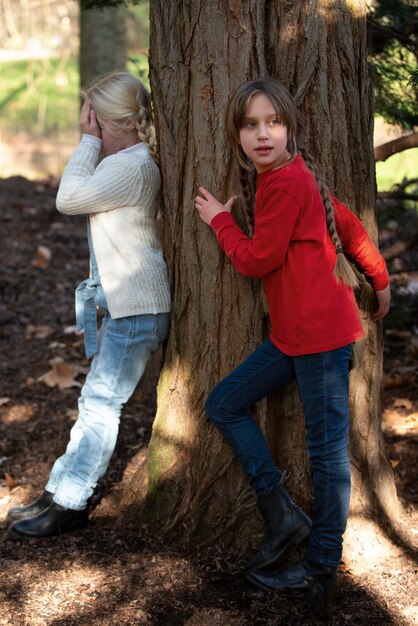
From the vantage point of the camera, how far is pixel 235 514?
3.22 metres

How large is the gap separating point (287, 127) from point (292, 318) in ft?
2.20

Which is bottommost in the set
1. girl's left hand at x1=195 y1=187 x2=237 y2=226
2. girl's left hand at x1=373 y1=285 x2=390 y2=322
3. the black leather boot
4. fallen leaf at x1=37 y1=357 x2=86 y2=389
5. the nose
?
the black leather boot

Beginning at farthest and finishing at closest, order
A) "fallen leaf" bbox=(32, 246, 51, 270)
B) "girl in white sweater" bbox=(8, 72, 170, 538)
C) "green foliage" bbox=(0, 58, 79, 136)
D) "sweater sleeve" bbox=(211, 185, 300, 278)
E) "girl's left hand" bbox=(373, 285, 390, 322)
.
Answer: "green foliage" bbox=(0, 58, 79, 136) < "fallen leaf" bbox=(32, 246, 51, 270) < "girl in white sweater" bbox=(8, 72, 170, 538) < "girl's left hand" bbox=(373, 285, 390, 322) < "sweater sleeve" bbox=(211, 185, 300, 278)

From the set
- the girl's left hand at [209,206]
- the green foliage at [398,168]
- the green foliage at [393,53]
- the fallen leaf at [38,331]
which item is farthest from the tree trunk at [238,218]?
the green foliage at [398,168]

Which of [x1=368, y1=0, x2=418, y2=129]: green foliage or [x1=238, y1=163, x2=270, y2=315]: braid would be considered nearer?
[x1=238, y1=163, x2=270, y2=315]: braid

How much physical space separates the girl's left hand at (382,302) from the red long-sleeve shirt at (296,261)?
0.30m

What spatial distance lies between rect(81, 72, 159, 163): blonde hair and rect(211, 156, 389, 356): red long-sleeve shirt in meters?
0.72

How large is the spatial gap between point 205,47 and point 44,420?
2504mm

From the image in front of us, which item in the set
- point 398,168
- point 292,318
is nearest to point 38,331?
point 292,318

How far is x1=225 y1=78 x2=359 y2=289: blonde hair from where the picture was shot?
2775mm

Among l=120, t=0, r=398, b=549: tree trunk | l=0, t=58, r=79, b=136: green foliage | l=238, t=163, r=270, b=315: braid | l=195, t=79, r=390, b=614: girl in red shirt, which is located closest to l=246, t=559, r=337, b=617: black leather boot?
l=195, t=79, r=390, b=614: girl in red shirt

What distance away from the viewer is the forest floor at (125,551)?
2.88 m

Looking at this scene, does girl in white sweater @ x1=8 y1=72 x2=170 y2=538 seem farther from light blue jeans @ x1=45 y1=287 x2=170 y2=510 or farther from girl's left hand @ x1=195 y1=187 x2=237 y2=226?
girl's left hand @ x1=195 y1=187 x2=237 y2=226

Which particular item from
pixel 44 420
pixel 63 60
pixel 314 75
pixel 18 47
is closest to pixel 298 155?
pixel 314 75
